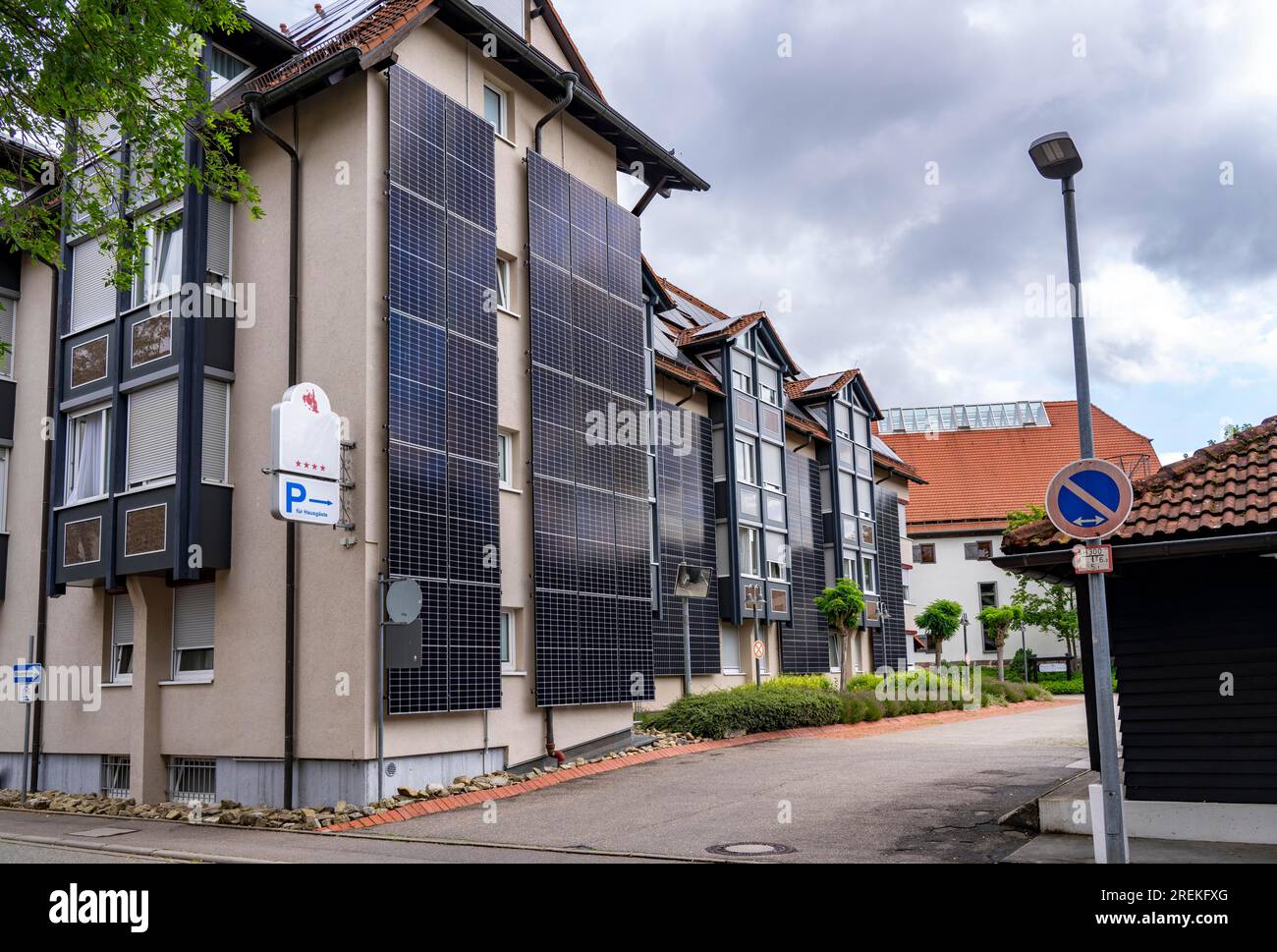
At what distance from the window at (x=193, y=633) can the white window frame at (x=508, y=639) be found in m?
4.35

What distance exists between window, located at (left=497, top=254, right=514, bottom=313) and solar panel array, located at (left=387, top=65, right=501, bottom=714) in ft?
2.89

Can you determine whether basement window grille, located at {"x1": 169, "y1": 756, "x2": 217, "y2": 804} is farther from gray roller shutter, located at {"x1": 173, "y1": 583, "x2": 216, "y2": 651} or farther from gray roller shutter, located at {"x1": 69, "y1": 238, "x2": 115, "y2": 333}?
gray roller shutter, located at {"x1": 69, "y1": 238, "x2": 115, "y2": 333}

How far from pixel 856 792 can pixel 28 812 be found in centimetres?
1271

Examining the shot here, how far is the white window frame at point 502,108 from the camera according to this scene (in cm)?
2005

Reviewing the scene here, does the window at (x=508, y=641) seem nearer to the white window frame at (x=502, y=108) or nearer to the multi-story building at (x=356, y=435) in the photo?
the multi-story building at (x=356, y=435)

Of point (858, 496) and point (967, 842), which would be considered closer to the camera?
point (967, 842)

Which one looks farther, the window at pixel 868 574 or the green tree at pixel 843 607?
the window at pixel 868 574

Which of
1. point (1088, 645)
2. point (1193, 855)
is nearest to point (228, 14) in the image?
point (1088, 645)

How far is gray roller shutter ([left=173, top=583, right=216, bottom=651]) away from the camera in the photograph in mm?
17688

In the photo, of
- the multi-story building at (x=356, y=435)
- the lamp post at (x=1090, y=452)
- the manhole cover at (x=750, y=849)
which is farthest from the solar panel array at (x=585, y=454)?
the lamp post at (x=1090, y=452)

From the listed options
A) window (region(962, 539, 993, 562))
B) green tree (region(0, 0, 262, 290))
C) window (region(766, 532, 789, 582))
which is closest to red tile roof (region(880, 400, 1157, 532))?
window (region(962, 539, 993, 562))

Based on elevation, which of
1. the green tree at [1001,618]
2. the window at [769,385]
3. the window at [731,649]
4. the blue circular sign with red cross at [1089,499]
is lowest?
the window at [731,649]

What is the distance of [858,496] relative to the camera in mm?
40844

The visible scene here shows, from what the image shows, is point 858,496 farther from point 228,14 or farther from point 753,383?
point 228,14
